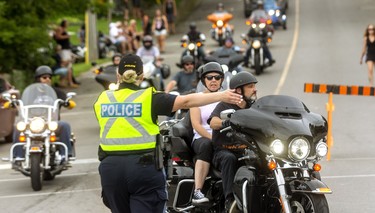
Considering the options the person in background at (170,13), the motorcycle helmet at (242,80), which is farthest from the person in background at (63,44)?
the motorcycle helmet at (242,80)

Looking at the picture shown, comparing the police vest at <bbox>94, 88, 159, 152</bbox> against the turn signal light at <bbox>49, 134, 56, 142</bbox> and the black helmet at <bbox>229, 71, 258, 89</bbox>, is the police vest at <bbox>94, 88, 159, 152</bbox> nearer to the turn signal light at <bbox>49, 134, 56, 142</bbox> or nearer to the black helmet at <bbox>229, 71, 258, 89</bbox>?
the black helmet at <bbox>229, 71, 258, 89</bbox>

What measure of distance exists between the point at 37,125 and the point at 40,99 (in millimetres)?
646

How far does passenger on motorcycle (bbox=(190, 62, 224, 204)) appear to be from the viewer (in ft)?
34.0

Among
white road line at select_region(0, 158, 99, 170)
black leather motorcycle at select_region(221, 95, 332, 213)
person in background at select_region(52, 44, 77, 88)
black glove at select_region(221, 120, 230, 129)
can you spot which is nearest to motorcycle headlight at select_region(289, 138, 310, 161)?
black leather motorcycle at select_region(221, 95, 332, 213)

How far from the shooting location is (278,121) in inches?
342

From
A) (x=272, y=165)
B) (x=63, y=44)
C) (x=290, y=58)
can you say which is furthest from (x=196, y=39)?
(x=272, y=165)

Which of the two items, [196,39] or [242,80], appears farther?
[196,39]

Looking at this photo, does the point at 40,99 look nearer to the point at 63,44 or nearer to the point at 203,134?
the point at 203,134

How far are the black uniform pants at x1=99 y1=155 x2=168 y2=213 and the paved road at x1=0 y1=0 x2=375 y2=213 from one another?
3861 mm

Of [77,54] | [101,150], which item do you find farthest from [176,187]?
[77,54]

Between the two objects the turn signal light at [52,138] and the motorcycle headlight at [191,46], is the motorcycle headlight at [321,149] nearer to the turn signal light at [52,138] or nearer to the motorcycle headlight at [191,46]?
the turn signal light at [52,138]

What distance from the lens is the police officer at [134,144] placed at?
806 centimetres

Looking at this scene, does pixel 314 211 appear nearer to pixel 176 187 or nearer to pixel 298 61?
pixel 176 187

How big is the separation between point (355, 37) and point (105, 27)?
1345 cm
